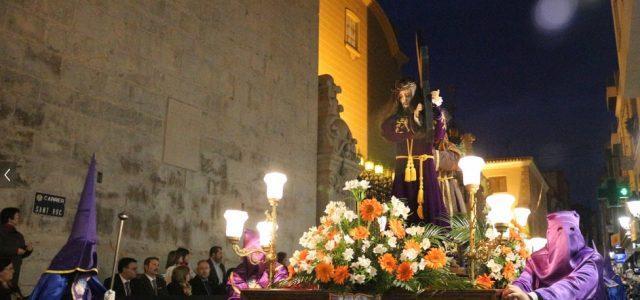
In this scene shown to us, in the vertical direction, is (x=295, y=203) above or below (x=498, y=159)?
below

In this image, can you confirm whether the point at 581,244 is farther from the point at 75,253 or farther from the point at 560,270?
the point at 75,253

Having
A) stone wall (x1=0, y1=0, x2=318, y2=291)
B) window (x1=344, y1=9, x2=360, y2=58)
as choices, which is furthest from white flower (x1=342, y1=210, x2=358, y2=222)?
window (x1=344, y1=9, x2=360, y2=58)

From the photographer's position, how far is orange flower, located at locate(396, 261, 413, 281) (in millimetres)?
4613

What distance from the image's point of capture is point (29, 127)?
26.8 feet

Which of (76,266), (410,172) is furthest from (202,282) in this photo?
(76,266)

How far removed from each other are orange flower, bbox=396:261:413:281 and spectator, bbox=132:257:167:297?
4594 mm

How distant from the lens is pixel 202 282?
9352mm

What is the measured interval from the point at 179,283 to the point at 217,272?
1.46m

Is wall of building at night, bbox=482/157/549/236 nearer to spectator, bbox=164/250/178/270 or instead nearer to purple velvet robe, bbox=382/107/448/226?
spectator, bbox=164/250/178/270

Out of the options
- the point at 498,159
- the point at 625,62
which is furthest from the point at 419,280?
the point at 498,159

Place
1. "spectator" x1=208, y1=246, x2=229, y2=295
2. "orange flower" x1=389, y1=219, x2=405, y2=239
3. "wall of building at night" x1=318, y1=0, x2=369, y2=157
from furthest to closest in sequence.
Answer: "wall of building at night" x1=318, y1=0, x2=369, y2=157 → "spectator" x1=208, y1=246, x2=229, y2=295 → "orange flower" x1=389, y1=219, x2=405, y2=239

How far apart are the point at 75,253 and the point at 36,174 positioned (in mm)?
3483

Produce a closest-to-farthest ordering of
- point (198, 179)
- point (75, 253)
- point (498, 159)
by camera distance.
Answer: point (75, 253) → point (198, 179) → point (498, 159)

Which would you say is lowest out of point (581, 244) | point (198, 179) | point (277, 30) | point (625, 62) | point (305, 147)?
point (581, 244)
